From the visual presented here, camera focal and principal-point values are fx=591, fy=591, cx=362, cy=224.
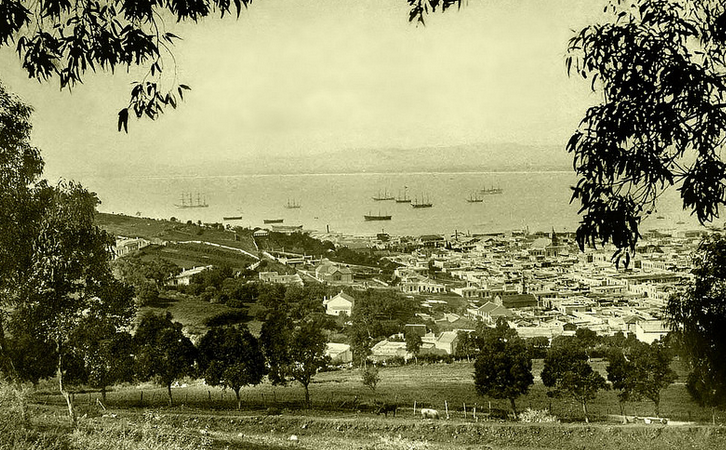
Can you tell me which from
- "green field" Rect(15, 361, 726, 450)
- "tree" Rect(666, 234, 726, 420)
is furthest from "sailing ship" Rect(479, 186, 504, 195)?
"tree" Rect(666, 234, 726, 420)

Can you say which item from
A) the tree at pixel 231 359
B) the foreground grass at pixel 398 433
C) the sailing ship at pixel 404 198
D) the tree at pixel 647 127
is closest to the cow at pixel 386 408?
the foreground grass at pixel 398 433

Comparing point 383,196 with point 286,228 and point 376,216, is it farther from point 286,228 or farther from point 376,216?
point 286,228

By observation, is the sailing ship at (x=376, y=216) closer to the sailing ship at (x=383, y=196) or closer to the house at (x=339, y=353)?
the sailing ship at (x=383, y=196)

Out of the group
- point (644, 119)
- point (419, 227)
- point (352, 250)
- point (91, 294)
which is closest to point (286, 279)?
point (352, 250)

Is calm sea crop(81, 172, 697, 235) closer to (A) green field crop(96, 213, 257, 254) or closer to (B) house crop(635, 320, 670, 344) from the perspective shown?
(A) green field crop(96, 213, 257, 254)

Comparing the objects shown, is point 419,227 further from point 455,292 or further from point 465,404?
point 465,404

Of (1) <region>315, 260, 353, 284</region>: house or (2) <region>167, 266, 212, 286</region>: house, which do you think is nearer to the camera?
(2) <region>167, 266, 212, 286</region>: house
